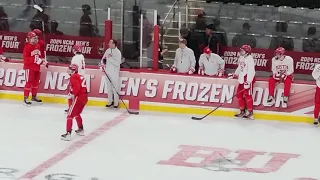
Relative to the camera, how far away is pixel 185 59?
1666cm

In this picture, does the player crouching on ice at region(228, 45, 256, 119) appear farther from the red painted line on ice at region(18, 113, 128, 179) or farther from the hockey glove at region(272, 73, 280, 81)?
the red painted line on ice at region(18, 113, 128, 179)

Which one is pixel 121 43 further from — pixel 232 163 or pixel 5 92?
pixel 232 163

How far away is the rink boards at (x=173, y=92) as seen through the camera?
16031 mm

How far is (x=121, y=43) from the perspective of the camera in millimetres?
18047

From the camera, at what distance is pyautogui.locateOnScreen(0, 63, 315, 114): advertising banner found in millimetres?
16000

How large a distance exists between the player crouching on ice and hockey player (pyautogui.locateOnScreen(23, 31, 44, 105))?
376 centimetres

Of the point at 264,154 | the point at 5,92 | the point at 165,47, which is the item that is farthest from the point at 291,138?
the point at 5,92

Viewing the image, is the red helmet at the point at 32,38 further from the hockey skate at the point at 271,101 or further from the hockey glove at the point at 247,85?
the hockey skate at the point at 271,101

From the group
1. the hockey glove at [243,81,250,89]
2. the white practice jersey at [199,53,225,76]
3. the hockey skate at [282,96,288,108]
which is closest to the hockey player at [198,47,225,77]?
the white practice jersey at [199,53,225,76]

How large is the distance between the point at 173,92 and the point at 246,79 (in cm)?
147

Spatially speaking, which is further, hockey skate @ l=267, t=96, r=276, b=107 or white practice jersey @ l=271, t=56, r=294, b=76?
hockey skate @ l=267, t=96, r=276, b=107

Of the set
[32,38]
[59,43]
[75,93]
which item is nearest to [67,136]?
[75,93]

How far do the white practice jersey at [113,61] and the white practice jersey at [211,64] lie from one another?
5.17ft

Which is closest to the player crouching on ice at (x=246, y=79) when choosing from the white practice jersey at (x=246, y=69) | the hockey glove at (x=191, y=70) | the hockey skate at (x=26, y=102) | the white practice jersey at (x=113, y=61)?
the white practice jersey at (x=246, y=69)
